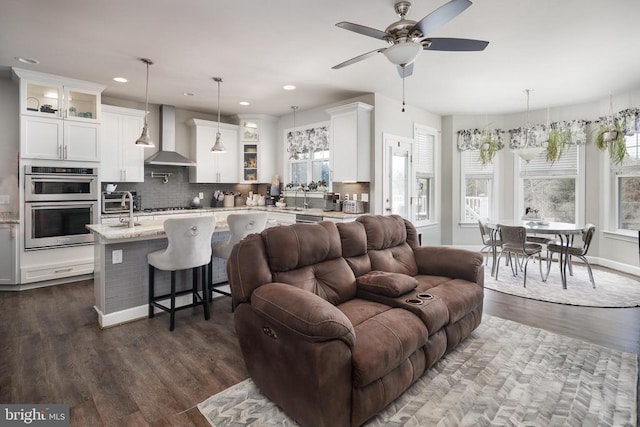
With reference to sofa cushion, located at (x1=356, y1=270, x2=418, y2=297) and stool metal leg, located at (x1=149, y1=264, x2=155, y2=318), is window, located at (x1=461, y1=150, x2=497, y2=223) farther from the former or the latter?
stool metal leg, located at (x1=149, y1=264, x2=155, y2=318)

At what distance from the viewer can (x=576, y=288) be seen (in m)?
4.45

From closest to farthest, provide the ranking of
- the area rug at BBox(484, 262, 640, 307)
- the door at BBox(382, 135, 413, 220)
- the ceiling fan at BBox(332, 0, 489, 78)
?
1. the ceiling fan at BBox(332, 0, 489, 78)
2. the area rug at BBox(484, 262, 640, 307)
3. the door at BBox(382, 135, 413, 220)

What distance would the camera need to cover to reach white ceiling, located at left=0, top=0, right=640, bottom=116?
294cm

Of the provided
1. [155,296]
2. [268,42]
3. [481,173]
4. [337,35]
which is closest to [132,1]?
[268,42]

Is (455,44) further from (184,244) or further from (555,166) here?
(555,166)

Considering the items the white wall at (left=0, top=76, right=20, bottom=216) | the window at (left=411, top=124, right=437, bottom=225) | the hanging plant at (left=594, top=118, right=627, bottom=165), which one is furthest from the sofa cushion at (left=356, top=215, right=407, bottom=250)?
the white wall at (left=0, top=76, right=20, bottom=216)

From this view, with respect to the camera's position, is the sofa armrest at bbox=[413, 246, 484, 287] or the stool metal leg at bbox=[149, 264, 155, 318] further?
the stool metal leg at bbox=[149, 264, 155, 318]

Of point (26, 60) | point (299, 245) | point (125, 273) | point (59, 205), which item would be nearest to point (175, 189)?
point (59, 205)

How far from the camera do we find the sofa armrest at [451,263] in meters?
3.05

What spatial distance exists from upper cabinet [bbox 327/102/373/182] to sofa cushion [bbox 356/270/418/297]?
3.00m

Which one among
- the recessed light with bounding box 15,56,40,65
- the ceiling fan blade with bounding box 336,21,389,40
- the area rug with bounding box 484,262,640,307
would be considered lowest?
the area rug with bounding box 484,262,640,307

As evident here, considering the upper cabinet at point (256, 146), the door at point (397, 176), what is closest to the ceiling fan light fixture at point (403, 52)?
the door at point (397, 176)

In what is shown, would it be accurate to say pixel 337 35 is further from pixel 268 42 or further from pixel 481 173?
pixel 481 173

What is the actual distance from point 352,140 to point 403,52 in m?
3.02
